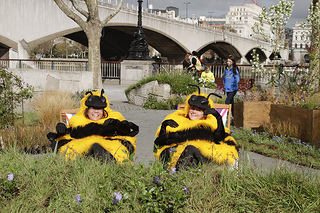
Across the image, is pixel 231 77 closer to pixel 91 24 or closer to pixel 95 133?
pixel 95 133

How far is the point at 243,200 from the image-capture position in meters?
2.70

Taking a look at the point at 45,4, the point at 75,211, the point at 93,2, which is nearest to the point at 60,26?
the point at 45,4

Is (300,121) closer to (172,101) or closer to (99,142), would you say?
(99,142)

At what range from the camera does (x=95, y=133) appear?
13.5 feet

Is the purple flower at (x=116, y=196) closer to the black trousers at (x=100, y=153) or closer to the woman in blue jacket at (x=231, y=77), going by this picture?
the black trousers at (x=100, y=153)

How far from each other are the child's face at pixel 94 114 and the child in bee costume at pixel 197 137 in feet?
2.48

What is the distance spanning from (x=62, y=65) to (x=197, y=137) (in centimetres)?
2031

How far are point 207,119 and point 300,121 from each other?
2695 millimetres

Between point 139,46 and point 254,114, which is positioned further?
point 139,46

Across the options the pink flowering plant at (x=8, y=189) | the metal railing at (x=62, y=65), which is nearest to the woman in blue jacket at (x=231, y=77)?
the pink flowering plant at (x=8, y=189)

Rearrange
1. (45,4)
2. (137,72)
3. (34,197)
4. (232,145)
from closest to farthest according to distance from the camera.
Answer: (34,197) → (232,145) → (137,72) → (45,4)

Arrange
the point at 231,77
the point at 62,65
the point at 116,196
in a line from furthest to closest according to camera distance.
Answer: the point at 62,65 < the point at 231,77 < the point at 116,196

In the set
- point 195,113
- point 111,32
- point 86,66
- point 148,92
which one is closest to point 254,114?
point 195,113

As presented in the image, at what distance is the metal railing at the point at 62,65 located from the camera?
73.7ft
